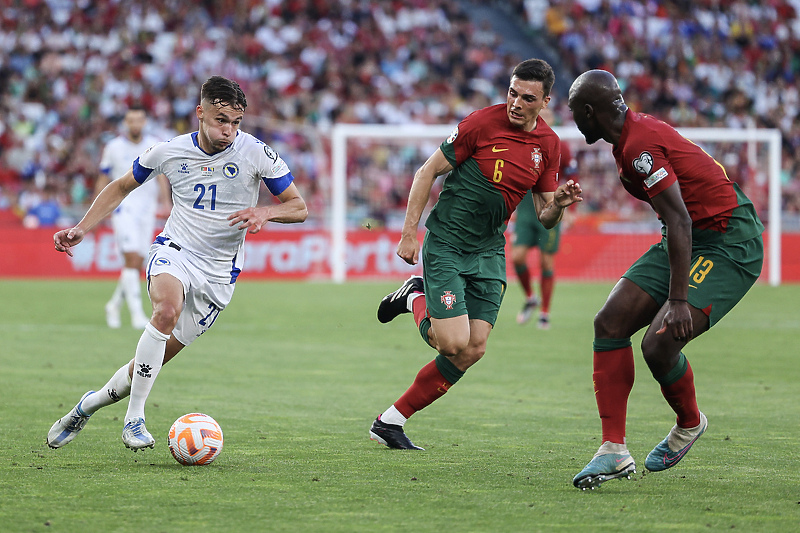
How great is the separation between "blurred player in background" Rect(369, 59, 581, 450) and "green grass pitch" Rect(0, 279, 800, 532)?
0.48 m

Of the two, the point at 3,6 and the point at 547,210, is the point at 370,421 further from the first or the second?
the point at 3,6

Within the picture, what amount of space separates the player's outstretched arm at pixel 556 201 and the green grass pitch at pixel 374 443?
1341 millimetres

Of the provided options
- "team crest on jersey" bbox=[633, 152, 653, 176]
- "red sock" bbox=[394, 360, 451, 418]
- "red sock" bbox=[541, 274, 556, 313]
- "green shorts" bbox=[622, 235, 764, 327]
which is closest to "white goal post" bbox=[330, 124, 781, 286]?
"red sock" bbox=[541, 274, 556, 313]

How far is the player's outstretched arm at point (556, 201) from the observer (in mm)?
5523

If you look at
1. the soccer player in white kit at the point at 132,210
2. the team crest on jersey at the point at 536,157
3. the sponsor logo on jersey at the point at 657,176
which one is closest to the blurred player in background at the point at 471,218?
the team crest on jersey at the point at 536,157

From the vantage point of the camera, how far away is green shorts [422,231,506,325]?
6.19m

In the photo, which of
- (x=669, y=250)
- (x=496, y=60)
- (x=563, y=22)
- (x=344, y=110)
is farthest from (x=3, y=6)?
(x=669, y=250)

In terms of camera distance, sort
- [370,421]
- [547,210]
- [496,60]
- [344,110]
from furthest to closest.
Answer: [496,60] < [344,110] < [370,421] < [547,210]

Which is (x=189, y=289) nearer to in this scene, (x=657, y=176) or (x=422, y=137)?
(x=657, y=176)

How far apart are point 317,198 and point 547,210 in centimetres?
1741

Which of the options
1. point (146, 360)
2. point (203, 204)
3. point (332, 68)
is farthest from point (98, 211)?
point (332, 68)

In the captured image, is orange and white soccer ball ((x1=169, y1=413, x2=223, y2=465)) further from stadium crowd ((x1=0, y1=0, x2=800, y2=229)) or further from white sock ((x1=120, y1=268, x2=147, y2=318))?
stadium crowd ((x1=0, y1=0, x2=800, y2=229))

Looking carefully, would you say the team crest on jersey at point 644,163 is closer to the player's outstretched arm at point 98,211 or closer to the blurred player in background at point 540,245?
the player's outstretched arm at point 98,211

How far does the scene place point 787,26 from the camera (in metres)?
30.6
